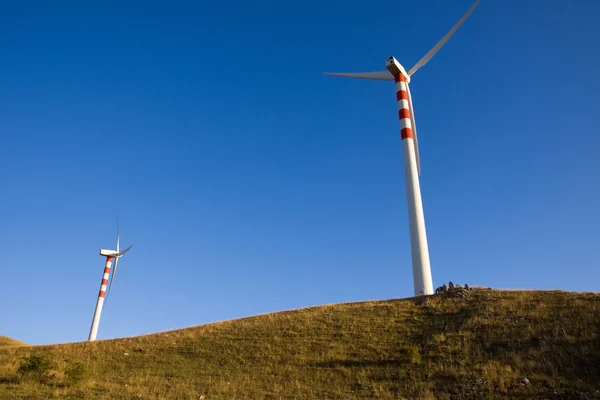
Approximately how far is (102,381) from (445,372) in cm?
1691

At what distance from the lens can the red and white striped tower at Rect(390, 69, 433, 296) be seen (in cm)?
3791

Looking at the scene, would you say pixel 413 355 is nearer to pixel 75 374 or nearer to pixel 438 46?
pixel 75 374

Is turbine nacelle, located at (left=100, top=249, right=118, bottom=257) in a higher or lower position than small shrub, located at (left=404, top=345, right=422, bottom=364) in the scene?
higher

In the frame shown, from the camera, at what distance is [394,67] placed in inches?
1881

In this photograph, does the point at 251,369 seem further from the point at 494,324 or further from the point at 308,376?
the point at 494,324

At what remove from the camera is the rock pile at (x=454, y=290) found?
114 feet

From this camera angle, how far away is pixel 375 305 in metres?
35.7

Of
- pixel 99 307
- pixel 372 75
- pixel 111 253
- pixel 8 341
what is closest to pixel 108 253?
pixel 111 253

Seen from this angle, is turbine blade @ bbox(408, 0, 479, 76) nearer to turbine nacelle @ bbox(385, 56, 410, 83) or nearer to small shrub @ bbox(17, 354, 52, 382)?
turbine nacelle @ bbox(385, 56, 410, 83)

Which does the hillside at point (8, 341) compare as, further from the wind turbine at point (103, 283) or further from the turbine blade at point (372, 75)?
the turbine blade at point (372, 75)

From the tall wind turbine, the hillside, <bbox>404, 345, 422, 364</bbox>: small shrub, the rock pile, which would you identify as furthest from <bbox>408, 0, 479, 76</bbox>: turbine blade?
the hillside

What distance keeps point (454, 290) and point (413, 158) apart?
43.7 ft

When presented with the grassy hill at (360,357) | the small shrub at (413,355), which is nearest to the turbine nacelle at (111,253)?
the grassy hill at (360,357)

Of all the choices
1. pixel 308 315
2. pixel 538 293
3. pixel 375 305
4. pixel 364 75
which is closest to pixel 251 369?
pixel 308 315
